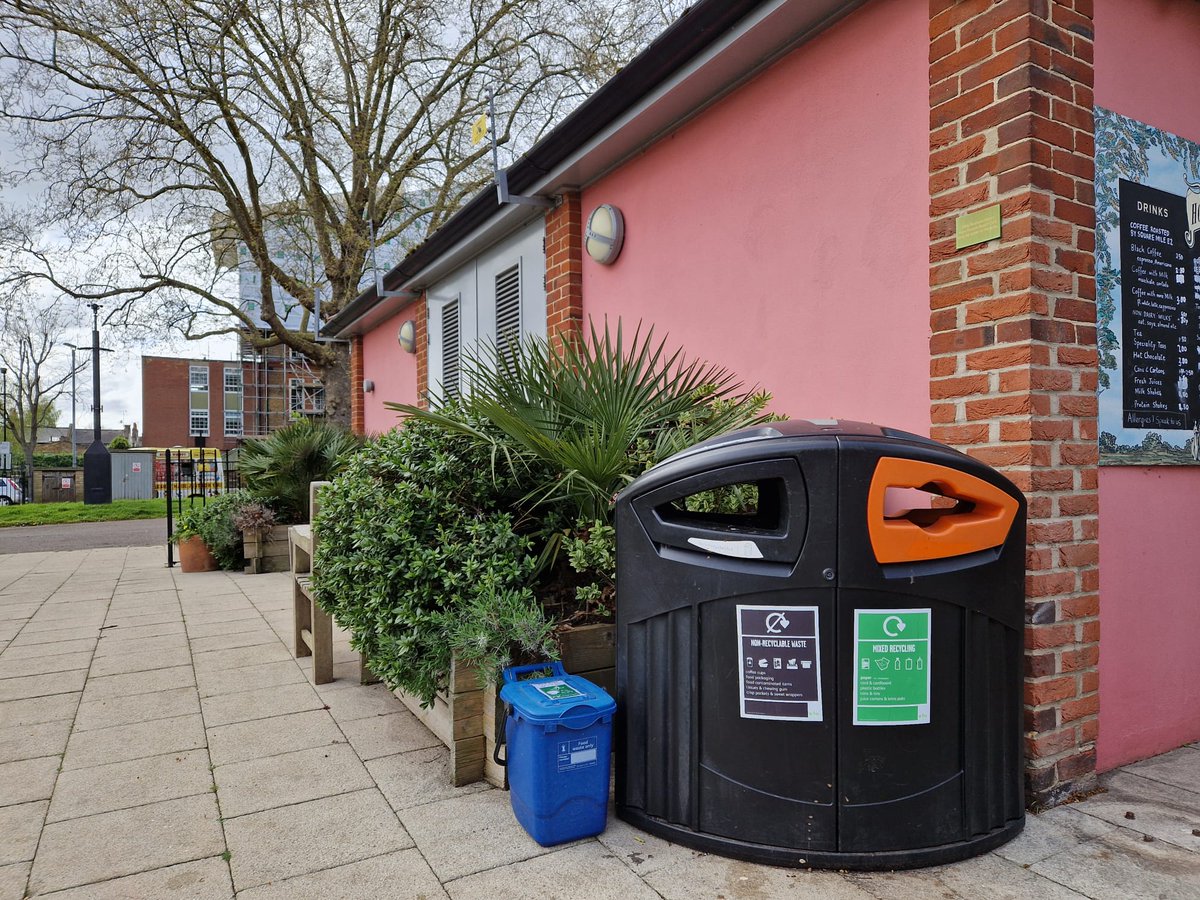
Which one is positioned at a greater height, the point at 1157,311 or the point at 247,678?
the point at 1157,311

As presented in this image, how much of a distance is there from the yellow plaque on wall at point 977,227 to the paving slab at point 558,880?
89.6 inches

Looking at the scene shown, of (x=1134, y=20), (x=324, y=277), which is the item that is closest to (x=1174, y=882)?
(x=1134, y=20)

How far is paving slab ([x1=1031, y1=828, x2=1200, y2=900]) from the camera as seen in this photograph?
195 cm

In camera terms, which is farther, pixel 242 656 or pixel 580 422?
pixel 242 656

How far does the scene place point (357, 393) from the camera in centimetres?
1191

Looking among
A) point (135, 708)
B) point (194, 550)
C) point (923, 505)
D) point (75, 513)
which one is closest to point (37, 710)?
point (135, 708)

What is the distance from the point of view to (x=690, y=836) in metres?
2.17

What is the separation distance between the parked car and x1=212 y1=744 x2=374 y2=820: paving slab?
26986mm

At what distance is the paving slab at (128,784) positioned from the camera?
2529mm

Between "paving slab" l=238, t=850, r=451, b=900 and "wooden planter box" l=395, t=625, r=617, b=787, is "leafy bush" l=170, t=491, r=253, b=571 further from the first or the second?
"paving slab" l=238, t=850, r=451, b=900

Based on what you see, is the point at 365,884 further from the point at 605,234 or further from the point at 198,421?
the point at 198,421

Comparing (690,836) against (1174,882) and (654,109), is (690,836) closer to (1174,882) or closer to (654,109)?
(1174,882)

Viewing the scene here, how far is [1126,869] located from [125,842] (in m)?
2.89

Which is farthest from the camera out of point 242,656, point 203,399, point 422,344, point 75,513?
point 203,399
